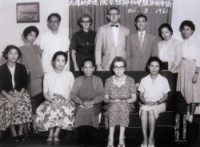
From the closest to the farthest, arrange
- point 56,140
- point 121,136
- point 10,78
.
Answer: point 121,136, point 56,140, point 10,78

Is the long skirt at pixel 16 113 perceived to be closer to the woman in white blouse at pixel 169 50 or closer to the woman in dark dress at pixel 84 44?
the woman in dark dress at pixel 84 44

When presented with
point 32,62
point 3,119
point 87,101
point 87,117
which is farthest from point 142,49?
point 3,119

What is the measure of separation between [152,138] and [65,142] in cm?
80

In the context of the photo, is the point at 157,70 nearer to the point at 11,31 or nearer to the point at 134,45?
the point at 134,45

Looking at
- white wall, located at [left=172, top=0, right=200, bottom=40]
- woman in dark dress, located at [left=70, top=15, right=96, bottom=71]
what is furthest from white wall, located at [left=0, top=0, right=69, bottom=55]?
white wall, located at [left=172, top=0, right=200, bottom=40]

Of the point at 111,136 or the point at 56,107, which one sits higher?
the point at 56,107

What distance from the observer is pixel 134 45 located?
303 centimetres

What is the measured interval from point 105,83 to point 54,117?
1.92 ft

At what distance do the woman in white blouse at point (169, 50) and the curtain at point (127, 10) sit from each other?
Answer: 0.41 metres

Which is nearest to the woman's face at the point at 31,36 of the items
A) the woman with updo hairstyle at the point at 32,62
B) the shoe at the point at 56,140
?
the woman with updo hairstyle at the point at 32,62

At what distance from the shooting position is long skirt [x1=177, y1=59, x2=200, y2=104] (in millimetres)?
3059

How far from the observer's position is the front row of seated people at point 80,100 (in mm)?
2410

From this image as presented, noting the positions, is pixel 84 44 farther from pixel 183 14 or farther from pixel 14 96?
pixel 183 14

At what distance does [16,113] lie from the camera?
8.42 ft
